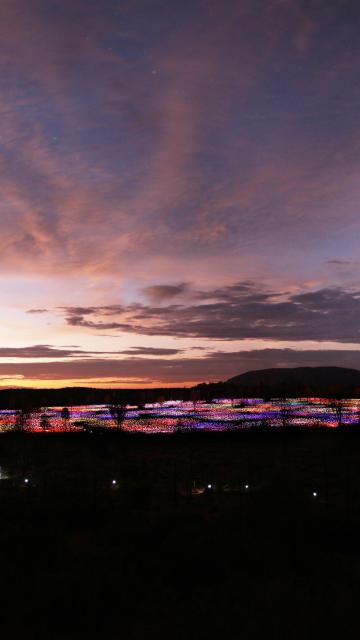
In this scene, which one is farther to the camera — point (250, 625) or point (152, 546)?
point (152, 546)

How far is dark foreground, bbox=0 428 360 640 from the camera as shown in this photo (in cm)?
1096

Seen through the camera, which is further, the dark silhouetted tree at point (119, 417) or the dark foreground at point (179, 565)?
the dark silhouetted tree at point (119, 417)

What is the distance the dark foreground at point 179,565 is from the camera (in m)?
11.0

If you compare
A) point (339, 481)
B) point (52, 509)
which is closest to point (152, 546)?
point (52, 509)

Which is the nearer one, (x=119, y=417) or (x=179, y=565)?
(x=179, y=565)

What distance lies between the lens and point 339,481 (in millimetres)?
36281

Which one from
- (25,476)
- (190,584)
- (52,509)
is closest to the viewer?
(190,584)

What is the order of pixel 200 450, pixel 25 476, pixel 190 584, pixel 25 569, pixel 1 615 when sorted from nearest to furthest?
pixel 1 615 < pixel 190 584 < pixel 25 569 < pixel 25 476 < pixel 200 450

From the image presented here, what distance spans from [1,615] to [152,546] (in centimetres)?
606

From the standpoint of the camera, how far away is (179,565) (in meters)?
14.9

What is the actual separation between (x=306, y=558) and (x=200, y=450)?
163 feet

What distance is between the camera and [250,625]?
10.5m

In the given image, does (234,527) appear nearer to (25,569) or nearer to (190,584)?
(190,584)

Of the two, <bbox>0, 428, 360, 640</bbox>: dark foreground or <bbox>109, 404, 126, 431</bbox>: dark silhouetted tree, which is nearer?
<bbox>0, 428, 360, 640</bbox>: dark foreground
